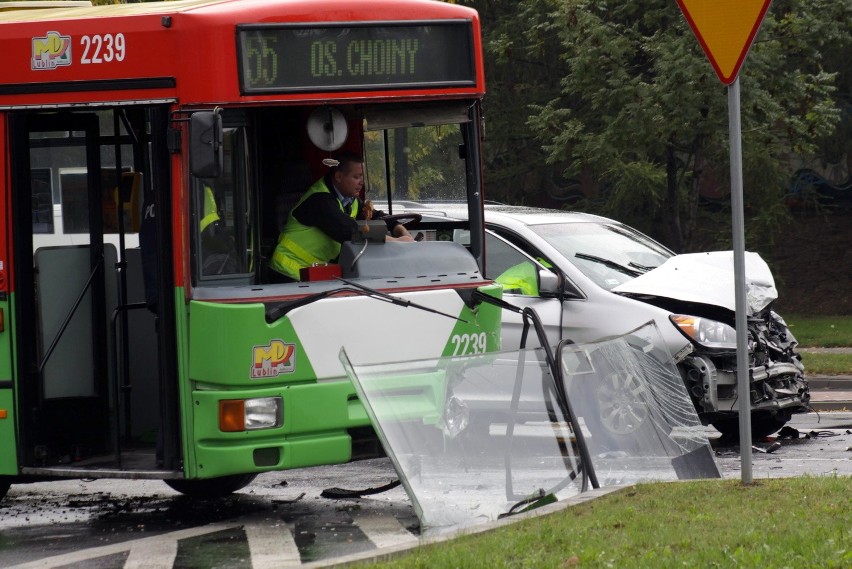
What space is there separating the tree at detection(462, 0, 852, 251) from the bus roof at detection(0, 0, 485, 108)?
10988 millimetres

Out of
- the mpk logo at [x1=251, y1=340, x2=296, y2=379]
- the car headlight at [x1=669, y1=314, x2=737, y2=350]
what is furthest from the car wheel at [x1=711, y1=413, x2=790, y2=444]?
the mpk logo at [x1=251, y1=340, x2=296, y2=379]

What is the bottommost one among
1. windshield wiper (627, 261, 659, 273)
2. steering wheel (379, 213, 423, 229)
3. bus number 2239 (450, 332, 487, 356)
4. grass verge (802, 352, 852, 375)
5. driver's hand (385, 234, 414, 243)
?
grass verge (802, 352, 852, 375)

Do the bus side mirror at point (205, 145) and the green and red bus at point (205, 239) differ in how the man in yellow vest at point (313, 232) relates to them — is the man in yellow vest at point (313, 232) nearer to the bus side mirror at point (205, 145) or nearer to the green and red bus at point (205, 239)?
the green and red bus at point (205, 239)

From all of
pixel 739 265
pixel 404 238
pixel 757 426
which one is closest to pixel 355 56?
pixel 404 238

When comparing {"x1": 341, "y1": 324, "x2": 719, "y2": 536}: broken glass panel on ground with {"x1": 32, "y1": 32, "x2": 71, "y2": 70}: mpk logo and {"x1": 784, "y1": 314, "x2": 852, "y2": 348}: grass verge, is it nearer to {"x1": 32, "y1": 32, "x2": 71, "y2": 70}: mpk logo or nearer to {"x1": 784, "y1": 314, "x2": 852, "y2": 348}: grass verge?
{"x1": 32, "y1": 32, "x2": 71, "y2": 70}: mpk logo

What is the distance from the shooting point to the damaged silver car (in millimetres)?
10453

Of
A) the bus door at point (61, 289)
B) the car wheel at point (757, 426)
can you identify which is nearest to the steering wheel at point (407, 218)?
the bus door at point (61, 289)

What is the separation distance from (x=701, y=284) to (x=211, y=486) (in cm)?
402

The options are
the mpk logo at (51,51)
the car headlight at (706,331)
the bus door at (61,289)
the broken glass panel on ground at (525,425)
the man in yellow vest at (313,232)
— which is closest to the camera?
the broken glass panel on ground at (525,425)

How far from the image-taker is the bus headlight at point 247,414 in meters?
7.48

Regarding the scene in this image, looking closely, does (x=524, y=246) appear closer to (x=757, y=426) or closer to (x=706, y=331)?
(x=706, y=331)

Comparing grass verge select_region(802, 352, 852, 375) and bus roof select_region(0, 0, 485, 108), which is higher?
bus roof select_region(0, 0, 485, 108)

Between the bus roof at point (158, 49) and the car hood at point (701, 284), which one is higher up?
the bus roof at point (158, 49)

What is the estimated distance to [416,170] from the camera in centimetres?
979
